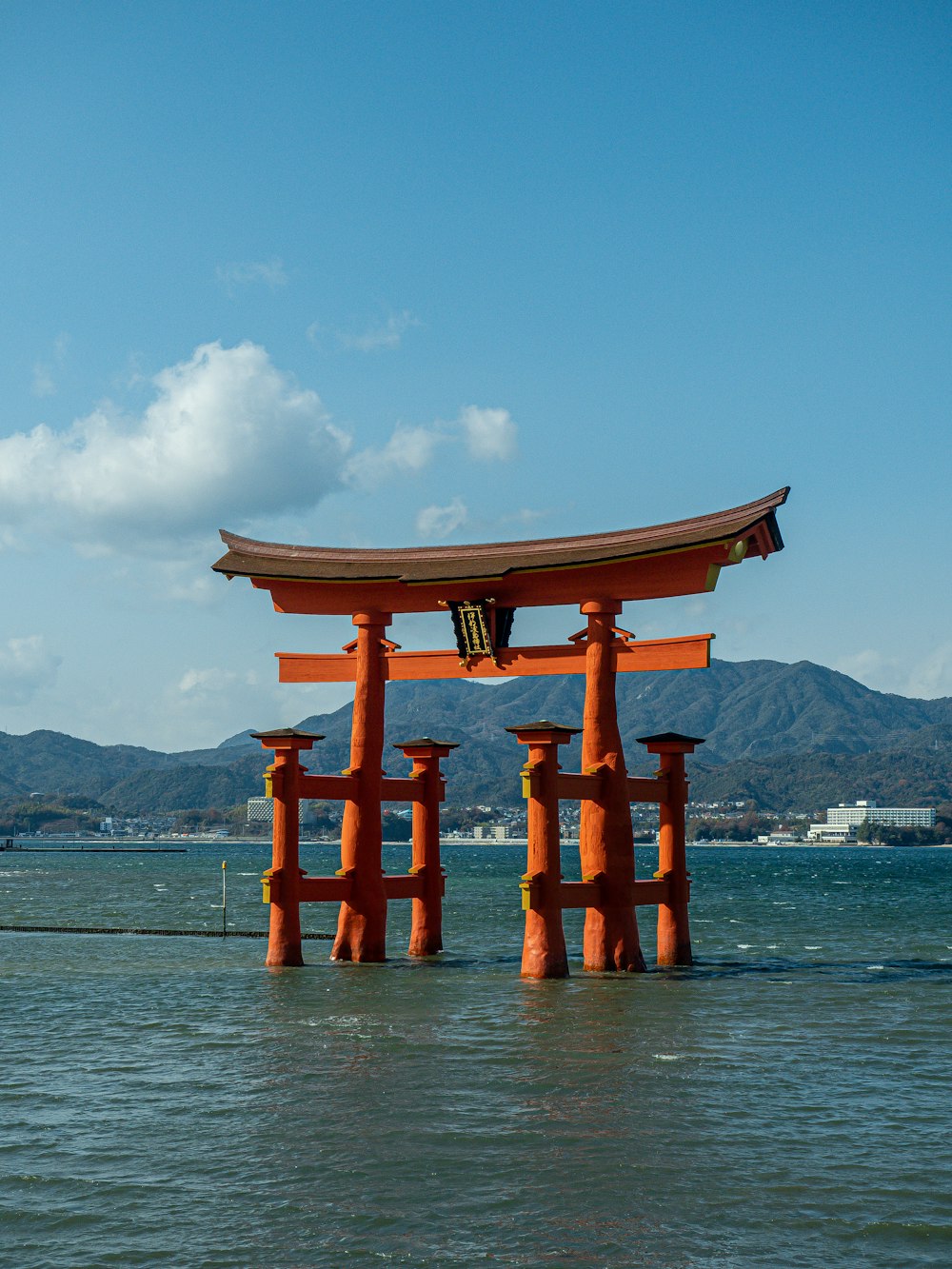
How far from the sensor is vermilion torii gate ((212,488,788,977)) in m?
24.4

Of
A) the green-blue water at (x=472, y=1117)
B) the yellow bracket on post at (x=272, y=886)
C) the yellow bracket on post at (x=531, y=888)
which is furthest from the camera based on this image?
the yellow bracket on post at (x=272, y=886)

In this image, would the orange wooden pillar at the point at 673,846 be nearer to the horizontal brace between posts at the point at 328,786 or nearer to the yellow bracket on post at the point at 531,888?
the yellow bracket on post at the point at 531,888

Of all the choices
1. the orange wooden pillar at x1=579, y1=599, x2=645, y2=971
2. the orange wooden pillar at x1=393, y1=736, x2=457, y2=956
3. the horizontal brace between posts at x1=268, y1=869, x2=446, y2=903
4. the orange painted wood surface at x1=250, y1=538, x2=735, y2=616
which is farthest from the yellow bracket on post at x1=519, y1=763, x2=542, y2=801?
the orange wooden pillar at x1=393, y1=736, x2=457, y2=956

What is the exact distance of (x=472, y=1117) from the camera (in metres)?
15.3

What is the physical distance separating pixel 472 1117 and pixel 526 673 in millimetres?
12617

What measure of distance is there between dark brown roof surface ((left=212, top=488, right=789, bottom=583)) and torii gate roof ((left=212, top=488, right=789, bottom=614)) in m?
0.02

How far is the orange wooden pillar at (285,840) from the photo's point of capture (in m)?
26.4

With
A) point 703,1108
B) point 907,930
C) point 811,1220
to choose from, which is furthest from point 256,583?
point 907,930

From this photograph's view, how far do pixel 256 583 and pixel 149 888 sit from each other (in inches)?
2652

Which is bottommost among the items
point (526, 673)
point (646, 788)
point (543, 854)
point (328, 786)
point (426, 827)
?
point (543, 854)

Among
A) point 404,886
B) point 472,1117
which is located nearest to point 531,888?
point 404,886

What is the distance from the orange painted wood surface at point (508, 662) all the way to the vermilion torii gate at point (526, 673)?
0.04 m

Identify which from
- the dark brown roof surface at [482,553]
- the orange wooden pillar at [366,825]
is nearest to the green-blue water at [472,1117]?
the orange wooden pillar at [366,825]

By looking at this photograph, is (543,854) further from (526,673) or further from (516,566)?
(516,566)
